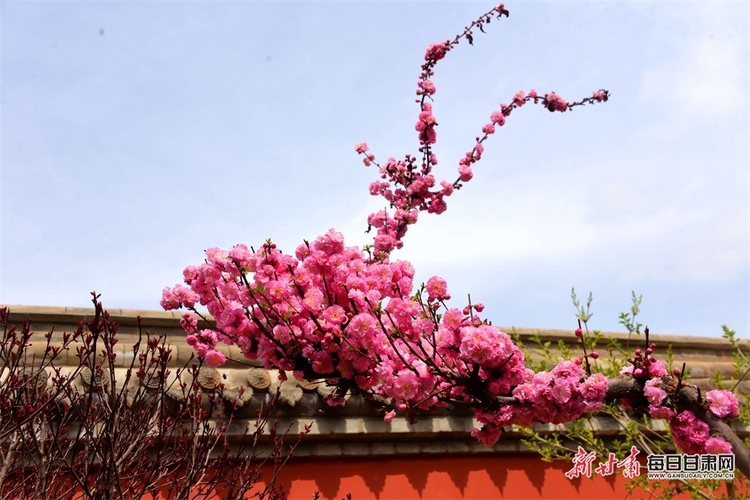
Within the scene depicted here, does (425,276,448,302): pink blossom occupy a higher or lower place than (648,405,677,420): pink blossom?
higher

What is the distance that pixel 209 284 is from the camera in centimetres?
483

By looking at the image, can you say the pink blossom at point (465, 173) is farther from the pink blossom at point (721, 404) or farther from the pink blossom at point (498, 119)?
the pink blossom at point (721, 404)

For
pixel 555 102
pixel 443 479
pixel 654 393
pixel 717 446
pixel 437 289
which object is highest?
pixel 555 102

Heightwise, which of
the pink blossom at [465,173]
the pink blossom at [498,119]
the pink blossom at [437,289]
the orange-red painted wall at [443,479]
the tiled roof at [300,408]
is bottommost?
the orange-red painted wall at [443,479]

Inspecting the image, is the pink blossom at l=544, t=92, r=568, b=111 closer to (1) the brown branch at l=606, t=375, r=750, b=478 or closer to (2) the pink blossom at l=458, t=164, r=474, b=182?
(2) the pink blossom at l=458, t=164, r=474, b=182

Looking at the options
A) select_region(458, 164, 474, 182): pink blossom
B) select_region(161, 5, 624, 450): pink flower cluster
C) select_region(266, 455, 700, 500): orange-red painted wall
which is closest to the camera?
select_region(161, 5, 624, 450): pink flower cluster

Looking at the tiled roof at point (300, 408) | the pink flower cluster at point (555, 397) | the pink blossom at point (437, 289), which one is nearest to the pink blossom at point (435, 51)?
the tiled roof at point (300, 408)

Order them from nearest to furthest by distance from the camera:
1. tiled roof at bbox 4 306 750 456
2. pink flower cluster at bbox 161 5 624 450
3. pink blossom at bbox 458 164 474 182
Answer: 1. pink flower cluster at bbox 161 5 624 450
2. tiled roof at bbox 4 306 750 456
3. pink blossom at bbox 458 164 474 182

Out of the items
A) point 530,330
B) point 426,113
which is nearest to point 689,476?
point 530,330

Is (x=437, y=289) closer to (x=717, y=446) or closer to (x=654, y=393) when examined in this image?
(x=654, y=393)

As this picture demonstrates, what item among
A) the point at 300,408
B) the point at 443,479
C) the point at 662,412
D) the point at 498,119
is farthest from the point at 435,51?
the point at 662,412

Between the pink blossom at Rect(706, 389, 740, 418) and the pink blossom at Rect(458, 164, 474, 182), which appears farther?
the pink blossom at Rect(458, 164, 474, 182)

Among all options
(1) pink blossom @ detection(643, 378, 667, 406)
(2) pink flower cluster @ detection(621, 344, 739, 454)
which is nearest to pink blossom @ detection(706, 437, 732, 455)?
(2) pink flower cluster @ detection(621, 344, 739, 454)

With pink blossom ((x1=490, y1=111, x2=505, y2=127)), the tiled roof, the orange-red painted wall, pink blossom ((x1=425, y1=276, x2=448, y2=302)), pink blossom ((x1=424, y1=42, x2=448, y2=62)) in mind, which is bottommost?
the orange-red painted wall
